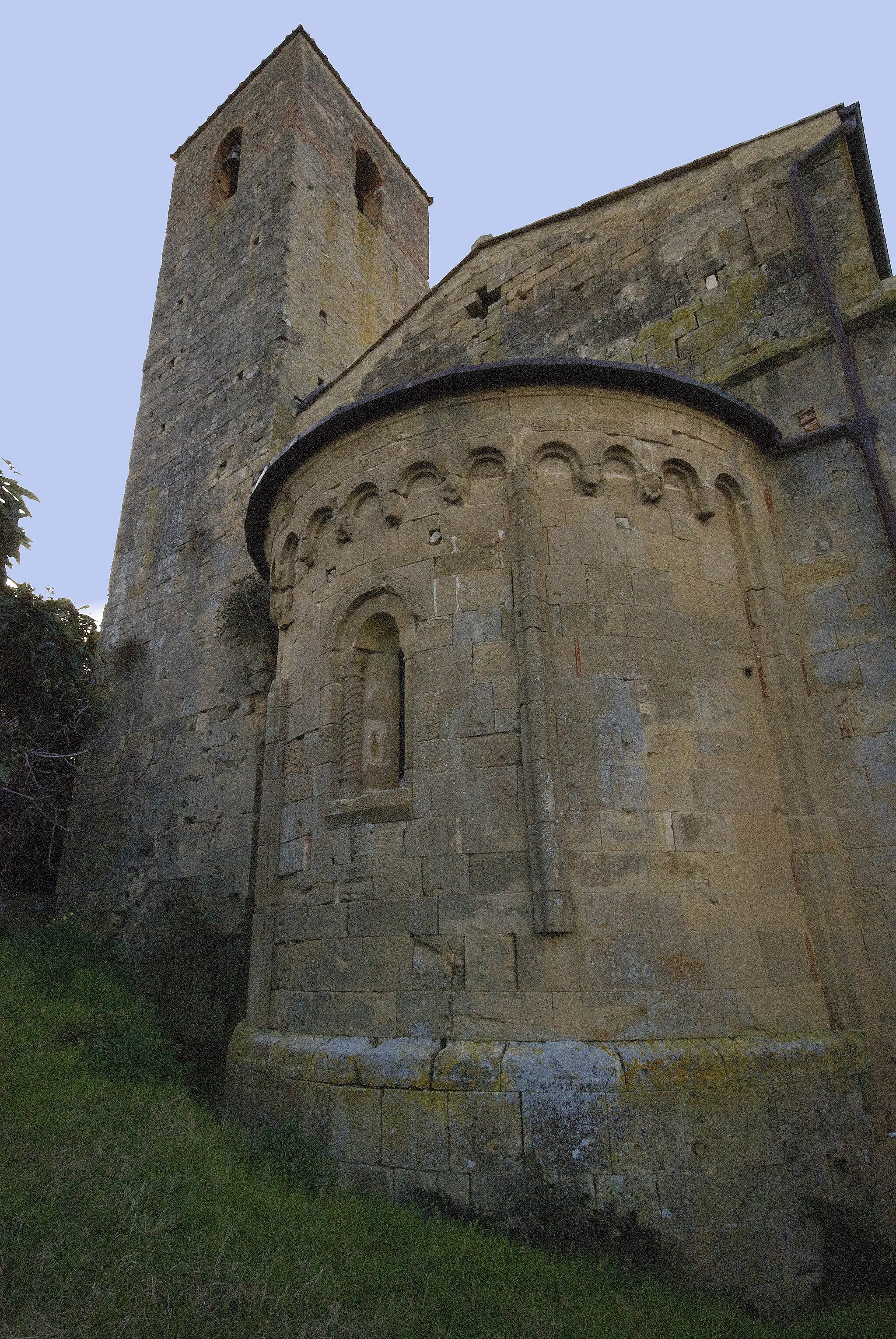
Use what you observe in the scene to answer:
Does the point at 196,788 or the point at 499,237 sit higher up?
the point at 499,237

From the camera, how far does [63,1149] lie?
4.02 m

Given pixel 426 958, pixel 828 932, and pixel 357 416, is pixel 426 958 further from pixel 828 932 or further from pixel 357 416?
pixel 357 416

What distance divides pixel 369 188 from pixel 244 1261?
1669 cm

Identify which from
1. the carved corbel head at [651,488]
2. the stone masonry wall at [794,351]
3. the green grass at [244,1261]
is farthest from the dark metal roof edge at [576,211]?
the green grass at [244,1261]

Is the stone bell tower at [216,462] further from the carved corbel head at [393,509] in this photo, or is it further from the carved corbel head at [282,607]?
the carved corbel head at [393,509]

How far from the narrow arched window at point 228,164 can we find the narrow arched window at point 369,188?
2.16 m

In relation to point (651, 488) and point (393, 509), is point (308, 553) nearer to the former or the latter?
point (393, 509)

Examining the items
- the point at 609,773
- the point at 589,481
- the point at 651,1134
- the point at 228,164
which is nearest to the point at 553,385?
the point at 589,481

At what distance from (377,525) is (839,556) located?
10.8 ft

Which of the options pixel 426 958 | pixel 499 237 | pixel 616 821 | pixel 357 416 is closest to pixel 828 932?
pixel 616 821

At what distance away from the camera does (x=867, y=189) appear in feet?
22.9

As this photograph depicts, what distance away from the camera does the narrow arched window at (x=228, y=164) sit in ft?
47.5

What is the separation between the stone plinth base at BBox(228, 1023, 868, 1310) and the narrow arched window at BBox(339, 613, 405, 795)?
1.67 m

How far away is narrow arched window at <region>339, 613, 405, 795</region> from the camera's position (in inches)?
215
